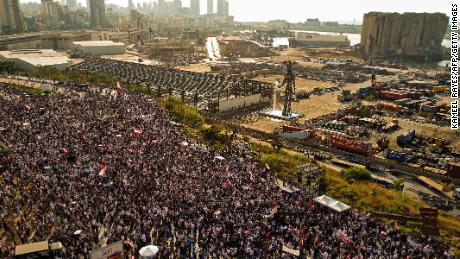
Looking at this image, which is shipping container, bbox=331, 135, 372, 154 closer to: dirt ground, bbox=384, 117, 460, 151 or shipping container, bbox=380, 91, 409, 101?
dirt ground, bbox=384, 117, 460, 151

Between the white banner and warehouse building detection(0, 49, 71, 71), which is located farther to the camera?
warehouse building detection(0, 49, 71, 71)

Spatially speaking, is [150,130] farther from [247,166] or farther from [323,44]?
[323,44]

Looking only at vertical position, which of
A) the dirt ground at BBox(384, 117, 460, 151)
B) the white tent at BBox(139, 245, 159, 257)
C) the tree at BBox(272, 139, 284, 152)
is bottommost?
the dirt ground at BBox(384, 117, 460, 151)

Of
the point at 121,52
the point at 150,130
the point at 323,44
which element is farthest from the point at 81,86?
the point at 323,44

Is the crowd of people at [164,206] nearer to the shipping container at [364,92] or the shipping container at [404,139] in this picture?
the shipping container at [404,139]

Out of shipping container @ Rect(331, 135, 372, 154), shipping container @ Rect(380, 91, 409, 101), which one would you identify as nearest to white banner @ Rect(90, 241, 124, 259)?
shipping container @ Rect(331, 135, 372, 154)

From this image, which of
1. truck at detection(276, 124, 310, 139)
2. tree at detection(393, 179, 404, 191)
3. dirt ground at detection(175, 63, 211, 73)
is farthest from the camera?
dirt ground at detection(175, 63, 211, 73)
